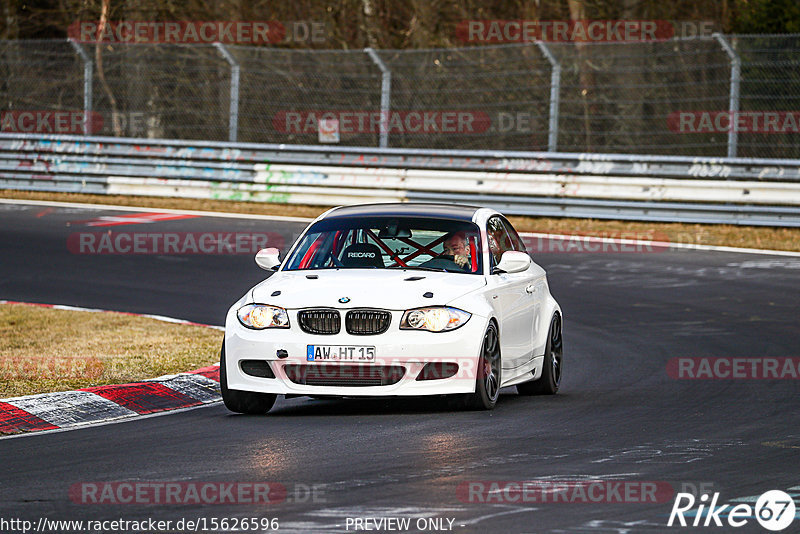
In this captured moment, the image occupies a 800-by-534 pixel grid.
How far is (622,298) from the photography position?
16.4 meters

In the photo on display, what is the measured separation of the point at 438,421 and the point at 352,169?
16.2 metres

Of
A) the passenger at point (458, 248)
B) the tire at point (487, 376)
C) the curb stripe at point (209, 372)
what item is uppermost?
the passenger at point (458, 248)

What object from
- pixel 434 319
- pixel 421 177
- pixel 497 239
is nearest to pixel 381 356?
pixel 434 319

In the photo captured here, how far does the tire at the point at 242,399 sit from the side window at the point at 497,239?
1.91m

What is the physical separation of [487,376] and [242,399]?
1.61 m

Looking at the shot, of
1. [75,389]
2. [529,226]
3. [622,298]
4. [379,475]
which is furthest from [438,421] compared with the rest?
[529,226]

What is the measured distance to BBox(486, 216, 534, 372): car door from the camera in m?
10.0

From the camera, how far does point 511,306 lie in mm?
10219

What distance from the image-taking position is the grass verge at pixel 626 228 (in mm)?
21328

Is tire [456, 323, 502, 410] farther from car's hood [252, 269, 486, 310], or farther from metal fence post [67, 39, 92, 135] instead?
metal fence post [67, 39, 92, 135]

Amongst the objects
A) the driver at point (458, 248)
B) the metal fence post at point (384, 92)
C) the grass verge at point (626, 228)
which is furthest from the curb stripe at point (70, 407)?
the metal fence post at point (384, 92)

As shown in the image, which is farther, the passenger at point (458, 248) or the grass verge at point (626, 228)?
the grass verge at point (626, 228)

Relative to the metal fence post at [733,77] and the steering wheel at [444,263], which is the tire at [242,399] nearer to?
the steering wheel at [444,263]

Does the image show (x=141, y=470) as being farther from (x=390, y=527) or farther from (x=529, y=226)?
(x=529, y=226)
